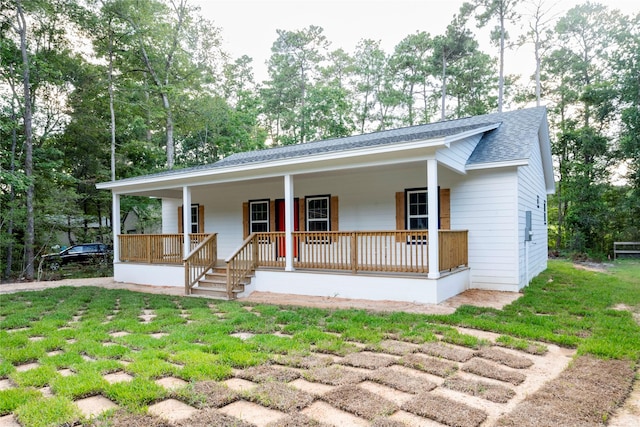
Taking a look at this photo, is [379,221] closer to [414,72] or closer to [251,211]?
[251,211]

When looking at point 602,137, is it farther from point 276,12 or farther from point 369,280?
point 276,12

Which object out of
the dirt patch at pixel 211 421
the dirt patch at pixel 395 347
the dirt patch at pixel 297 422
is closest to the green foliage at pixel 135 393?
the dirt patch at pixel 211 421

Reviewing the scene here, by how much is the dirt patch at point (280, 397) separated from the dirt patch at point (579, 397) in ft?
4.50

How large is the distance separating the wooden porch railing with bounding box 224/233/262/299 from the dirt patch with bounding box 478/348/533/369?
5.36m

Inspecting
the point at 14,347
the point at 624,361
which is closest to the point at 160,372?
the point at 14,347

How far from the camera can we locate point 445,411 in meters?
2.71

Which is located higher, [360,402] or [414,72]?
[414,72]

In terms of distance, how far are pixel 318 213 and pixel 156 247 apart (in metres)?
4.57

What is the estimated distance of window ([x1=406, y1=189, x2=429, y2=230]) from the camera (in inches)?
344

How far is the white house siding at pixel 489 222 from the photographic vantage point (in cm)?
810

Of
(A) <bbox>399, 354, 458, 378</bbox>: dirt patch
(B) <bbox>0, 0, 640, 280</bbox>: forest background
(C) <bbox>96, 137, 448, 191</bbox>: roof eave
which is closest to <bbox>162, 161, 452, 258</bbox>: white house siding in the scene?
(C) <bbox>96, 137, 448, 191</bbox>: roof eave

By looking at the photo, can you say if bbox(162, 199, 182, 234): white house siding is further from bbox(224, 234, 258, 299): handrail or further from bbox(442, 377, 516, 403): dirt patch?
bbox(442, 377, 516, 403): dirt patch

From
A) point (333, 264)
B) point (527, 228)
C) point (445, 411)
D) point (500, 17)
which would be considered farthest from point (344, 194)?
point (500, 17)

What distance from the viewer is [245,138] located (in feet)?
75.0
